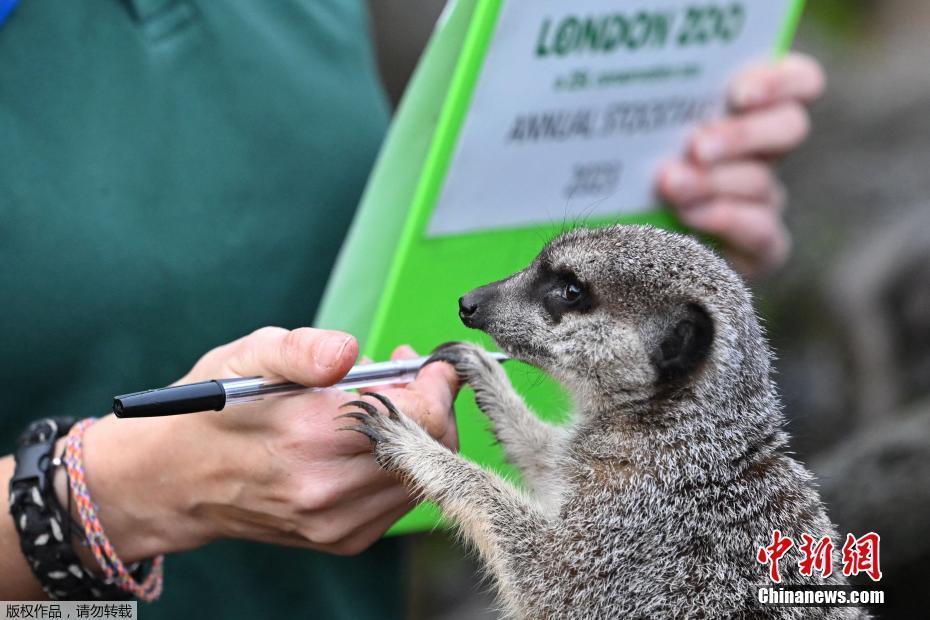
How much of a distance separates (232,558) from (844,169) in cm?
268

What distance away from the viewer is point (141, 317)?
156 cm

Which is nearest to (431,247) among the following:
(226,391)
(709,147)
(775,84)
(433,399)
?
(433,399)

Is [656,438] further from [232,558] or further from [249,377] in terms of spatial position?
[232,558]

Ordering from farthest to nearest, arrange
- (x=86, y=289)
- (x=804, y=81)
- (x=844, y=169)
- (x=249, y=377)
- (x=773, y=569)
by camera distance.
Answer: (x=844, y=169) → (x=804, y=81) → (x=86, y=289) → (x=773, y=569) → (x=249, y=377)

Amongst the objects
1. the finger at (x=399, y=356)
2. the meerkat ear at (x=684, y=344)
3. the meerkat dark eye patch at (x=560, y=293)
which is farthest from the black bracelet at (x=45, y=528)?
the meerkat ear at (x=684, y=344)

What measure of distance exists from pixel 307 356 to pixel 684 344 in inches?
19.7

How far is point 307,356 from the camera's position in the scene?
1.13m

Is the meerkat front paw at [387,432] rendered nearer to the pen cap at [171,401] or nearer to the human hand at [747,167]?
the pen cap at [171,401]

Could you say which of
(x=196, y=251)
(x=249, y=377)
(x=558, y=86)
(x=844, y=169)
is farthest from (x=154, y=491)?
(x=844, y=169)

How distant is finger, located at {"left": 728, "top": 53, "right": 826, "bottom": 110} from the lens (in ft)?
5.96

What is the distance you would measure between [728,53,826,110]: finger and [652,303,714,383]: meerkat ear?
0.65m

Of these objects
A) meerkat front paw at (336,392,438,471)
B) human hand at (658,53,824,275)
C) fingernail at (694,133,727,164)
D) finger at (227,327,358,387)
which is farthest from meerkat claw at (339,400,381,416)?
fingernail at (694,133,727,164)

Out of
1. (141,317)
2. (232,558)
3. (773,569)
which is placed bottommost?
(232,558)

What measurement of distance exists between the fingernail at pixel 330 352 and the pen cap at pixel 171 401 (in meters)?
0.12
